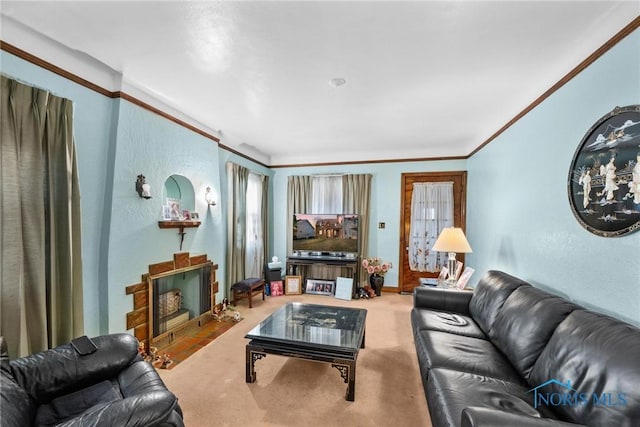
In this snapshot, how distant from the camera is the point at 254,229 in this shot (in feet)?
15.5

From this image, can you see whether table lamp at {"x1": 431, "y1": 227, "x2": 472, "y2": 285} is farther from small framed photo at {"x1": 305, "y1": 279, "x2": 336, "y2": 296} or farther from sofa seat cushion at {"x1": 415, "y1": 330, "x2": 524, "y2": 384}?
small framed photo at {"x1": 305, "y1": 279, "x2": 336, "y2": 296}

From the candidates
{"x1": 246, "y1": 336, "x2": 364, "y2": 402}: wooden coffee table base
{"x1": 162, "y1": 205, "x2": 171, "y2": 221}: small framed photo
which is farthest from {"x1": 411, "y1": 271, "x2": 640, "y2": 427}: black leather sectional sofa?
{"x1": 162, "y1": 205, "x2": 171, "y2": 221}: small framed photo

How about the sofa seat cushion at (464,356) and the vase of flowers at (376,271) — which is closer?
the sofa seat cushion at (464,356)

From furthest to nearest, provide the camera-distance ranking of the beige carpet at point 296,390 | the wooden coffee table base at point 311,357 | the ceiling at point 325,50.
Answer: the wooden coffee table base at point 311,357 → the beige carpet at point 296,390 → the ceiling at point 325,50

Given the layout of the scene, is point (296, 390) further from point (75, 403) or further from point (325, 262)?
point (325, 262)

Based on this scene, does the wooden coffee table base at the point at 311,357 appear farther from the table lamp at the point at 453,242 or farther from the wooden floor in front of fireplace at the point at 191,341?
the table lamp at the point at 453,242

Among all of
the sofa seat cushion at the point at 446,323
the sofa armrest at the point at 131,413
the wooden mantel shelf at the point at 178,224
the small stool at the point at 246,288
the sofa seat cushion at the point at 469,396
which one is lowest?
the small stool at the point at 246,288

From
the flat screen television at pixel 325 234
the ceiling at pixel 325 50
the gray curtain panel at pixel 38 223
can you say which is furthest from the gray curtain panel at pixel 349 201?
the gray curtain panel at pixel 38 223

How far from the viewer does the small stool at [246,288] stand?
4000mm

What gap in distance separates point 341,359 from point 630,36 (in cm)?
273

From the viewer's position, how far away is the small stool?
4000 millimetres

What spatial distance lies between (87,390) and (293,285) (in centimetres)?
348

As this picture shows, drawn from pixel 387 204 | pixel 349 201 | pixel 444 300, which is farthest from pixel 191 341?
pixel 387 204

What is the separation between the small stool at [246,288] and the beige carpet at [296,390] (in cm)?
106
